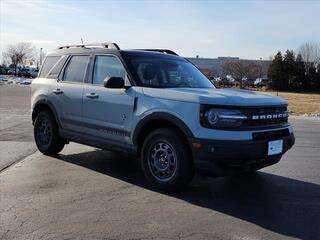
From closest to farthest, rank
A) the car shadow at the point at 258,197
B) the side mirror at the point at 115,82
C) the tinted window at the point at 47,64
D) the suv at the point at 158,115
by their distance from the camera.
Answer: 1. the car shadow at the point at 258,197
2. the suv at the point at 158,115
3. the side mirror at the point at 115,82
4. the tinted window at the point at 47,64

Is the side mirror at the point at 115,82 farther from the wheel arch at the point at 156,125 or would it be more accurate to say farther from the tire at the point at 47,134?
the tire at the point at 47,134

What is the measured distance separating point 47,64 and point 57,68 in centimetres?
45

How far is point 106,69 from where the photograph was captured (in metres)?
7.62

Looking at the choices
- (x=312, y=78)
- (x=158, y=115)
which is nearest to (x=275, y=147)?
(x=158, y=115)

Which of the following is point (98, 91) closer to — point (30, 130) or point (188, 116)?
point (188, 116)

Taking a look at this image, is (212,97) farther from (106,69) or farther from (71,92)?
(71,92)

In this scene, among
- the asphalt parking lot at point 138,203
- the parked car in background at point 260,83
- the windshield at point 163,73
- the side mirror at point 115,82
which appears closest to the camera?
the asphalt parking lot at point 138,203

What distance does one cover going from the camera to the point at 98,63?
7.79 metres

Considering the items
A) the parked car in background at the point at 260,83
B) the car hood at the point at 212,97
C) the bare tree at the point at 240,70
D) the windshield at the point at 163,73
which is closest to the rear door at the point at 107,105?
the windshield at the point at 163,73

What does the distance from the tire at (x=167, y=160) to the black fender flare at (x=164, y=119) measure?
0.16 meters

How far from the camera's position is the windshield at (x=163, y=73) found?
721 cm

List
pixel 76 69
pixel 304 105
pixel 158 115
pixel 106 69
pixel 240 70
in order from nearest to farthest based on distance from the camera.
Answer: pixel 158 115 → pixel 106 69 → pixel 76 69 → pixel 304 105 → pixel 240 70

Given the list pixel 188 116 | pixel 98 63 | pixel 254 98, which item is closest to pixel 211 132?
pixel 188 116

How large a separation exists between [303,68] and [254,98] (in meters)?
83.7
